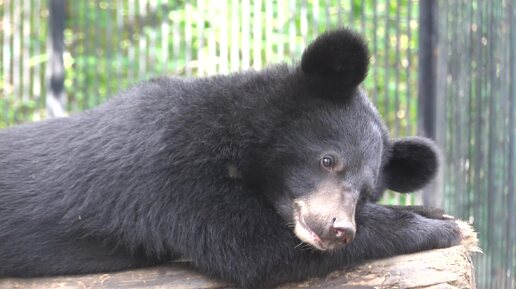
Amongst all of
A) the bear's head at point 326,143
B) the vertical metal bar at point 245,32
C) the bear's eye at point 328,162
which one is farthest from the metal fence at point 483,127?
the bear's eye at point 328,162

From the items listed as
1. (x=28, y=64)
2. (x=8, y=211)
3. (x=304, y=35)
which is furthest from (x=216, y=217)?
(x=28, y=64)

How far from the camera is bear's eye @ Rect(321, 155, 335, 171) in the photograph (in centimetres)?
381

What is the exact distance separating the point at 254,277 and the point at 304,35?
5.10 m

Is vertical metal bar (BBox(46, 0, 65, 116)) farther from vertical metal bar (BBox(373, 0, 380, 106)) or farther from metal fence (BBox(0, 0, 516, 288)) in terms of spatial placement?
vertical metal bar (BBox(373, 0, 380, 106))

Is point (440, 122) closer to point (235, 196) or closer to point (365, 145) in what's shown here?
point (365, 145)

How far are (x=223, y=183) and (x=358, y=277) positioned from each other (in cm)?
80

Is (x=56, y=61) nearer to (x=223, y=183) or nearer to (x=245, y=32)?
(x=245, y=32)

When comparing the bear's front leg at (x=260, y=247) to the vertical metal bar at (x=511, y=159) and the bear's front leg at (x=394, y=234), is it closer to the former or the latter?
the bear's front leg at (x=394, y=234)

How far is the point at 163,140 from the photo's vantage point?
3859 millimetres

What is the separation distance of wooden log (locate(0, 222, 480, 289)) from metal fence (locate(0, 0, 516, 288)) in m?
3.10

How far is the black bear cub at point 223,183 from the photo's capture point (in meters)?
3.61

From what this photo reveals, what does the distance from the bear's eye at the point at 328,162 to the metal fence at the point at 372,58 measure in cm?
320

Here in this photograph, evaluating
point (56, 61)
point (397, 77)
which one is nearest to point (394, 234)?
point (397, 77)

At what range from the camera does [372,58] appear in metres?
7.08
